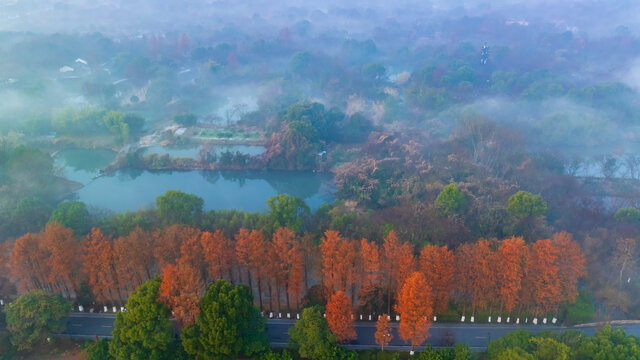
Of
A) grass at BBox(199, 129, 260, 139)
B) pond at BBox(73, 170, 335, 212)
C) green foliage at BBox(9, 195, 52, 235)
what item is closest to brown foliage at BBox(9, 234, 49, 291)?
green foliage at BBox(9, 195, 52, 235)

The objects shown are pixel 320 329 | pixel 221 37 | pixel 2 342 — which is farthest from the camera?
pixel 221 37

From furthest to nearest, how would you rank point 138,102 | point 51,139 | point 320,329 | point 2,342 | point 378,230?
point 138,102, point 51,139, point 378,230, point 2,342, point 320,329

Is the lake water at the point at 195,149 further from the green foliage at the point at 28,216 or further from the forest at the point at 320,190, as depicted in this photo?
the green foliage at the point at 28,216

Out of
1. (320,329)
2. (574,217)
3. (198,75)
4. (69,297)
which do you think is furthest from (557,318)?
(198,75)

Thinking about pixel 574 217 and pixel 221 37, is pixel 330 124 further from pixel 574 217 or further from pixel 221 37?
pixel 221 37

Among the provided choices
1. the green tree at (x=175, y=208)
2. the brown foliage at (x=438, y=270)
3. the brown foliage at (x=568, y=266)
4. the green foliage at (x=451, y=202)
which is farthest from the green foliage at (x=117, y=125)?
the brown foliage at (x=568, y=266)

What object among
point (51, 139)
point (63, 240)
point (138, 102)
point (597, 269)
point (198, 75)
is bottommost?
point (597, 269)

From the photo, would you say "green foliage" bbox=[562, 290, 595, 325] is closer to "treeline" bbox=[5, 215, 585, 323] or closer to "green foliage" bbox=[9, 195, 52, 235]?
"treeline" bbox=[5, 215, 585, 323]
